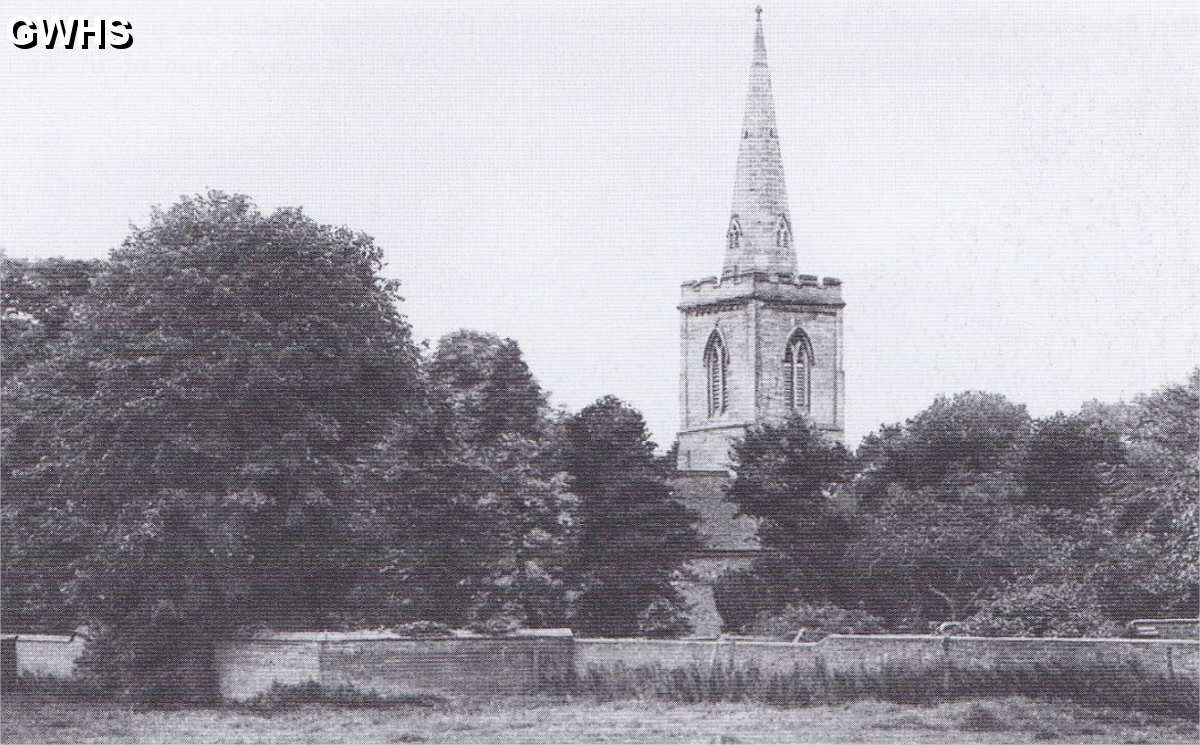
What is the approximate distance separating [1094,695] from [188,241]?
706 inches

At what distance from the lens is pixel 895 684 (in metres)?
26.5

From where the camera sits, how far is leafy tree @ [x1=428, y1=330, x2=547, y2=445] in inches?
2042

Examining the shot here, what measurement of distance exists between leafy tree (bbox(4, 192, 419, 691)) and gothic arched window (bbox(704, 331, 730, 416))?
3939 cm

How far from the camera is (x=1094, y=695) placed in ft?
79.7

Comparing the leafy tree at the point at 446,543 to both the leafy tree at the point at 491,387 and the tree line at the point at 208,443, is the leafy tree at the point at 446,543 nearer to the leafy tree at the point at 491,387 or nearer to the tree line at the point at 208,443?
the tree line at the point at 208,443

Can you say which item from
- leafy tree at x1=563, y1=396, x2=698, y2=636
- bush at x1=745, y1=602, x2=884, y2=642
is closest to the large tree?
leafy tree at x1=563, y1=396, x2=698, y2=636

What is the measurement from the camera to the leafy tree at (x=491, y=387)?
170ft

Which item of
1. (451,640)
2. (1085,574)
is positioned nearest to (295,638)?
(451,640)

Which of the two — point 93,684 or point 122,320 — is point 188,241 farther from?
point 93,684

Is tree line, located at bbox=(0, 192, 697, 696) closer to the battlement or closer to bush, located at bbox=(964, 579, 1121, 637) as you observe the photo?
bush, located at bbox=(964, 579, 1121, 637)

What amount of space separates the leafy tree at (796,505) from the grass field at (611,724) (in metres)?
21.2

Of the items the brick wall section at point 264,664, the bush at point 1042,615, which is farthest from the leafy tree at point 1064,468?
the brick wall section at point 264,664

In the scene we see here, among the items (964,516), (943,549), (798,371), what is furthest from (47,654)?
(798,371)

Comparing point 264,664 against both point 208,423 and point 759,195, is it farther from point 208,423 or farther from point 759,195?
point 759,195
